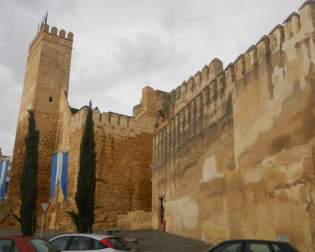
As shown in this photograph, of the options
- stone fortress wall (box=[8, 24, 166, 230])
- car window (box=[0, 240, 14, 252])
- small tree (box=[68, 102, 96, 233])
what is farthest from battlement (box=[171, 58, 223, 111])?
car window (box=[0, 240, 14, 252])

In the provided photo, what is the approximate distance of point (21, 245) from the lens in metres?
5.88

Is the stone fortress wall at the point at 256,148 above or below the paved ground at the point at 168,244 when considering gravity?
above

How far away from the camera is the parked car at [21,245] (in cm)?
585

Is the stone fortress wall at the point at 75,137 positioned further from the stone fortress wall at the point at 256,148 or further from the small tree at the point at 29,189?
the stone fortress wall at the point at 256,148

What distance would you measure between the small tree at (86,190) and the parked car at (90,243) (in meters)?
5.71

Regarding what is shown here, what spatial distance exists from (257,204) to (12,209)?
677 inches

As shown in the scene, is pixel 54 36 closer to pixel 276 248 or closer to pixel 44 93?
pixel 44 93

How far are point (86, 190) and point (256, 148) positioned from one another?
275 inches

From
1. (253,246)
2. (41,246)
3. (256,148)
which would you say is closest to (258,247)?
(253,246)

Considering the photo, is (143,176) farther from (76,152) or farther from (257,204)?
(257,204)

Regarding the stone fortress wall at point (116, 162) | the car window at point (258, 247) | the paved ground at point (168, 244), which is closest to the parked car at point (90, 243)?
the car window at point (258, 247)

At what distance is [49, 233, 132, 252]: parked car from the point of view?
26.0 ft

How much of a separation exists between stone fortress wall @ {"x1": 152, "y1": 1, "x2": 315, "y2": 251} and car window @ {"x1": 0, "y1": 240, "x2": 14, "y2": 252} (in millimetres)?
6677

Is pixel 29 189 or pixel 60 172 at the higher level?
pixel 60 172
